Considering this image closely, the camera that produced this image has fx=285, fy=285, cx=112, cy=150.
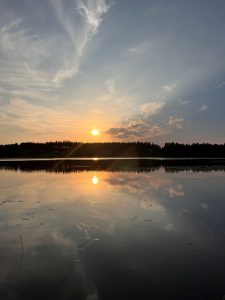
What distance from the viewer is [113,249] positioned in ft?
37.0

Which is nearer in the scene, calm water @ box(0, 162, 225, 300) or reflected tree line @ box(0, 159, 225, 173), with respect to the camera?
calm water @ box(0, 162, 225, 300)

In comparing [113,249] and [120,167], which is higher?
[120,167]

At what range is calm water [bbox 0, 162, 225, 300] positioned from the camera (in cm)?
811

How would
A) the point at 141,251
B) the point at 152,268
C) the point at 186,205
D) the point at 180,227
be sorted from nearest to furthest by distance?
the point at 152,268 → the point at 141,251 → the point at 180,227 → the point at 186,205

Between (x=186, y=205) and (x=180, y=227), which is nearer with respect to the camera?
(x=180, y=227)

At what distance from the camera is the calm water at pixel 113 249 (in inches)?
319

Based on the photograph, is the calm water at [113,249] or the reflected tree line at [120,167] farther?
the reflected tree line at [120,167]

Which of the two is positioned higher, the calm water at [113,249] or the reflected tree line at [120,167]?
the reflected tree line at [120,167]

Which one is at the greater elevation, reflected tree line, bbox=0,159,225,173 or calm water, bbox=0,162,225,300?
reflected tree line, bbox=0,159,225,173

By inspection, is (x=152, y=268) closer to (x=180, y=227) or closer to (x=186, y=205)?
(x=180, y=227)

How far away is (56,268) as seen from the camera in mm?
9523

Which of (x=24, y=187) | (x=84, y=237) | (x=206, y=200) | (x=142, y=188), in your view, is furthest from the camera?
(x=24, y=187)

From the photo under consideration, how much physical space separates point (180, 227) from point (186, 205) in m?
5.52

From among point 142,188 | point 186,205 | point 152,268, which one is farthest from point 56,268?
point 142,188
